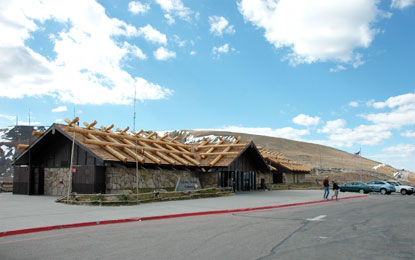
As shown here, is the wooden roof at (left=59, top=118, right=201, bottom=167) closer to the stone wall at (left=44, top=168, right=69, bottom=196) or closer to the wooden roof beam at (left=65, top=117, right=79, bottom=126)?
the wooden roof beam at (left=65, top=117, right=79, bottom=126)

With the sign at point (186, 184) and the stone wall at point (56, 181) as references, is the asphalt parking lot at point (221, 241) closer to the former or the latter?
the sign at point (186, 184)

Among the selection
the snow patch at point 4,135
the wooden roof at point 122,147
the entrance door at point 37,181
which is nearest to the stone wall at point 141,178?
the wooden roof at point 122,147

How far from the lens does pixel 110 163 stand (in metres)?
22.1

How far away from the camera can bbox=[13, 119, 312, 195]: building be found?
73.0 feet

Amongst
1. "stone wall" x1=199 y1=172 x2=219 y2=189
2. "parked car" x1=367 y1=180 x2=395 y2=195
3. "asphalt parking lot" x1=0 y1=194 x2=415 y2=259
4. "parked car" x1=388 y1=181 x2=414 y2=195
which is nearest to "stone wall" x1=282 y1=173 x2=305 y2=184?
"parked car" x1=367 y1=180 x2=395 y2=195

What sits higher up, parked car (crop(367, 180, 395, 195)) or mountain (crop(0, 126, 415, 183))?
mountain (crop(0, 126, 415, 183))

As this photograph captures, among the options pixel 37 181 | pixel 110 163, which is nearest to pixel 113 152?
pixel 110 163

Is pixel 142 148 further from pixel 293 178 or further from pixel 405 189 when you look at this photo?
pixel 293 178

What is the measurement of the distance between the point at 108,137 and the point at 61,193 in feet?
16.9

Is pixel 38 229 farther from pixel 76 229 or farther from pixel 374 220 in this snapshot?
pixel 374 220

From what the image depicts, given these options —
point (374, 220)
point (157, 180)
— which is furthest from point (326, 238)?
point (157, 180)

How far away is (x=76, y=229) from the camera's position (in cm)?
1069

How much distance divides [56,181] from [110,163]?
6057 millimetres

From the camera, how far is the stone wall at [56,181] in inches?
967
